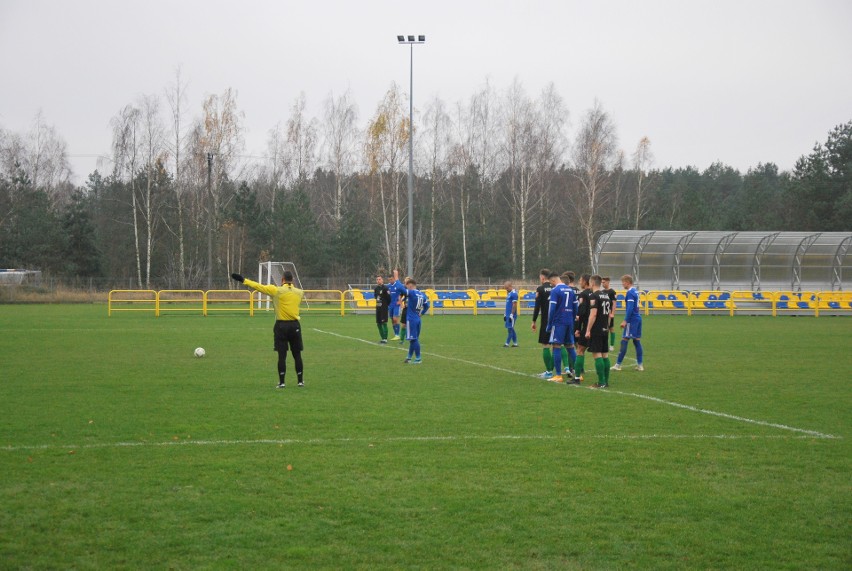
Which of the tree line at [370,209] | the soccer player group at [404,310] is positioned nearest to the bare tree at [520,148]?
the tree line at [370,209]

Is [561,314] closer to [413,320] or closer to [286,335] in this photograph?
[413,320]

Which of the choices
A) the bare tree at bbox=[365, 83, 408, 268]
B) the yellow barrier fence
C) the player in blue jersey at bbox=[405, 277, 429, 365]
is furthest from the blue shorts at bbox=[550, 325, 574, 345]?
the bare tree at bbox=[365, 83, 408, 268]

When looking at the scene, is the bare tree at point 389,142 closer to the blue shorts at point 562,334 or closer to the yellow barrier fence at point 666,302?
the yellow barrier fence at point 666,302

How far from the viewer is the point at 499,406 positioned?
469 inches

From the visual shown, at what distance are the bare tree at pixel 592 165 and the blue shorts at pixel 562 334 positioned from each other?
49.4m

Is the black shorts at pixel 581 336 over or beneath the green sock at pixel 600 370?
over

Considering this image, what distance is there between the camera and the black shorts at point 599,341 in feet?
44.8

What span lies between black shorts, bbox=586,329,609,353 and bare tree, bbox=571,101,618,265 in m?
50.4

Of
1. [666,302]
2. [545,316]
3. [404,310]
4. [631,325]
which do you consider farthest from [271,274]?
[545,316]

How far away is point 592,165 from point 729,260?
20258mm

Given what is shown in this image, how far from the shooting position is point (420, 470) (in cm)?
786

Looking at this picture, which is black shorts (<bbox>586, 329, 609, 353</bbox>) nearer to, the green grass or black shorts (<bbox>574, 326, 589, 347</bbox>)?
black shorts (<bbox>574, 326, 589, 347</bbox>)

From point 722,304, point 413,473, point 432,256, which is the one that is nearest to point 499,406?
point 413,473

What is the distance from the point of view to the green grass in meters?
5.72
